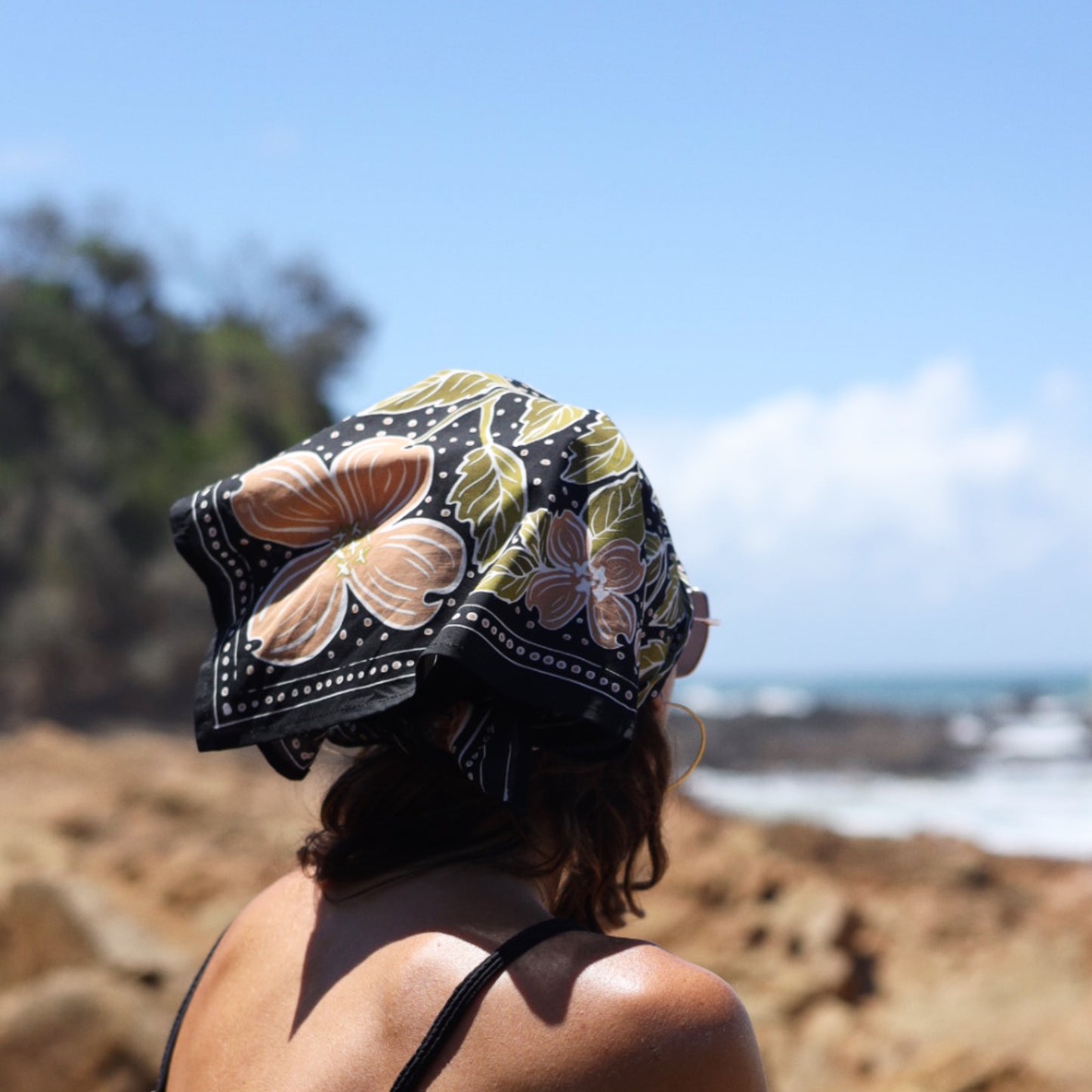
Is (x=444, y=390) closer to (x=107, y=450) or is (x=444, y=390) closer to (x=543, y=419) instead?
(x=543, y=419)

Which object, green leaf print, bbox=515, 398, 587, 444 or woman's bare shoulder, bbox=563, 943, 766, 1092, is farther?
green leaf print, bbox=515, 398, 587, 444

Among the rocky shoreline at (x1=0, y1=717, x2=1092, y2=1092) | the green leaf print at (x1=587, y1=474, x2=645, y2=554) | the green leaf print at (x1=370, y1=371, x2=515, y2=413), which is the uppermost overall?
the green leaf print at (x1=370, y1=371, x2=515, y2=413)

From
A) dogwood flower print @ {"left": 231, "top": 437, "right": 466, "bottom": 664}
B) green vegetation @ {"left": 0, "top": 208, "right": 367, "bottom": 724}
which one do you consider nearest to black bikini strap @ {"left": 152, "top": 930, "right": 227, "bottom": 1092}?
dogwood flower print @ {"left": 231, "top": 437, "right": 466, "bottom": 664}

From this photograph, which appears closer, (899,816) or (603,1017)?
(603,1017)

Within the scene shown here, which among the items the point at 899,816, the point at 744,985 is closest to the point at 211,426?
the point at 899,816

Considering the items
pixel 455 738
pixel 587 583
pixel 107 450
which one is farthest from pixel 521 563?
pixel 107 450

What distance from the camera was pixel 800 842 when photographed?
493 inches

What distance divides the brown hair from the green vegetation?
69.9ft

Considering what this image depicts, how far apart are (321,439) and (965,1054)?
422cm

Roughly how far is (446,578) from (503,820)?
0.29 metres

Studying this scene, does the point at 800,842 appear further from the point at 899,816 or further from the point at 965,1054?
the point at 899,816

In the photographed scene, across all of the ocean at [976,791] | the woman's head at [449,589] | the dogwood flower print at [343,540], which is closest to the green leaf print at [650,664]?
the woman's head at [449,589]

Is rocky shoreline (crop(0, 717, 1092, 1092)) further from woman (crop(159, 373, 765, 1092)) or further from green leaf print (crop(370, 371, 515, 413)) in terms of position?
green leaf print (crop(370, 371, 515, 413))

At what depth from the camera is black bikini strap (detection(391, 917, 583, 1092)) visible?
4.22 feet
